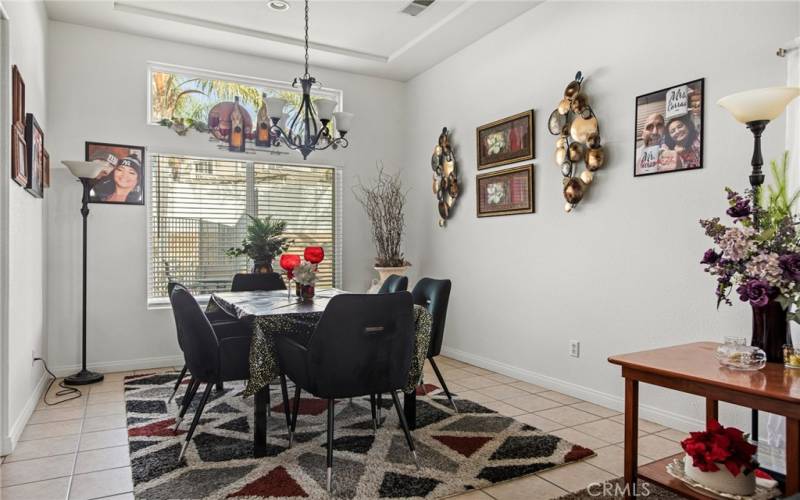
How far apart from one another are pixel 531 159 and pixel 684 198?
1354mm

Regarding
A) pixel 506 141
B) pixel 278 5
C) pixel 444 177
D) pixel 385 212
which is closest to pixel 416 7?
pixel 278 5

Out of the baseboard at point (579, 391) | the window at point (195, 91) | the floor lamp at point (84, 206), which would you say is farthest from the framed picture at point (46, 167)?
the baseboard at point (579, 391)

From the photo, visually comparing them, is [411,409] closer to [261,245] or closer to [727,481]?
[727,481]

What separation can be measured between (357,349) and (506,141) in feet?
9.00

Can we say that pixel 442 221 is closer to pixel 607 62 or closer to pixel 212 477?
pixel 607 62

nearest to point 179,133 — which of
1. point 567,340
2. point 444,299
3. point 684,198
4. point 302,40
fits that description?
point 302,40

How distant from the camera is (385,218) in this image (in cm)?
557

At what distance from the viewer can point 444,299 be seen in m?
3.30

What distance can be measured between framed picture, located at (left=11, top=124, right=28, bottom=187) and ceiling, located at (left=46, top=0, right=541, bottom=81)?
157 cm

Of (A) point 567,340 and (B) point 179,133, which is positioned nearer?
(A) point 567,340

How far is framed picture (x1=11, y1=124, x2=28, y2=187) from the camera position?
2.85 metres

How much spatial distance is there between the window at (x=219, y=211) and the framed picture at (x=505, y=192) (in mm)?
1717

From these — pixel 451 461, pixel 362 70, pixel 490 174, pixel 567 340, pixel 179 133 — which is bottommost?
pixel 451 461

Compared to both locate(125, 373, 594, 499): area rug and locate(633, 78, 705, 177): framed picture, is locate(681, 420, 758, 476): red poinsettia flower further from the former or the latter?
locate(633, 78, 705, 177): framed picture
